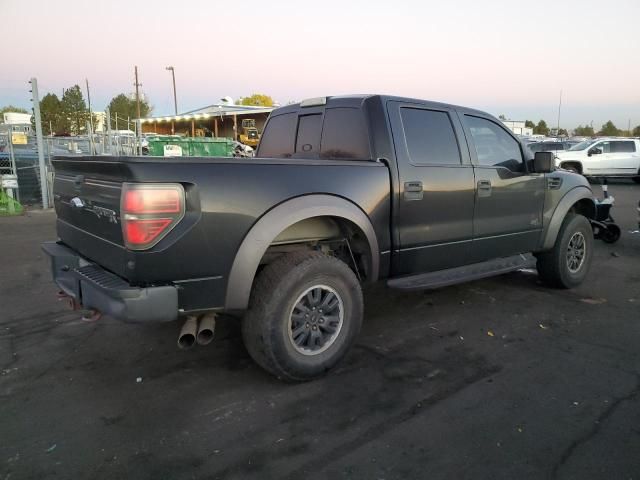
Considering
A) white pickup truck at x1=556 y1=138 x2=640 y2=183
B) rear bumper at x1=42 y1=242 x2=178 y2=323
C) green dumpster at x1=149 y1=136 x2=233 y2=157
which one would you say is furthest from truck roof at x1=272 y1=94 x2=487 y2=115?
white pickup truck at x1=556 y1=138 x2=640 y2=183

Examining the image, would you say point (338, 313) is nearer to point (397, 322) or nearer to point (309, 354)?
point (309, 354)

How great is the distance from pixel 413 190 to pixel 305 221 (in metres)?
0.99

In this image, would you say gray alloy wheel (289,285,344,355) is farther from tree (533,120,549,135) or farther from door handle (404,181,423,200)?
tree (533,120,549,135)

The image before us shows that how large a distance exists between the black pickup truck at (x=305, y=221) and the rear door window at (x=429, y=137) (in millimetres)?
14

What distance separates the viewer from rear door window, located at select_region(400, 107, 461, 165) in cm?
416

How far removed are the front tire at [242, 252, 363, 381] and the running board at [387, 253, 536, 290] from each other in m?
0.56

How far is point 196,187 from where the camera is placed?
2.87 metres

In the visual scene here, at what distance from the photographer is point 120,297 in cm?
278

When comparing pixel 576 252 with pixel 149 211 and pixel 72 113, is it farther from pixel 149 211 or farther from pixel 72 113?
pixel 72 113

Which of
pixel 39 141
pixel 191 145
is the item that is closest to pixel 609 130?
pixel 191 145

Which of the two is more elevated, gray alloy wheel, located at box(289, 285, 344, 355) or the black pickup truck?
the black pickup truck

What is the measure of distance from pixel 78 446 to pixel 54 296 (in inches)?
122

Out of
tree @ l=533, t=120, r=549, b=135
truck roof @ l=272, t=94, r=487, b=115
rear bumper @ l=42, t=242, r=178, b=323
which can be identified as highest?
tree @ l=533, t=120, r=549, b=135

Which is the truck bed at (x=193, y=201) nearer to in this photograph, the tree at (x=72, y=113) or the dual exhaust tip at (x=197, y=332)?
the dual exhaust tip at (x=197, y=332)
